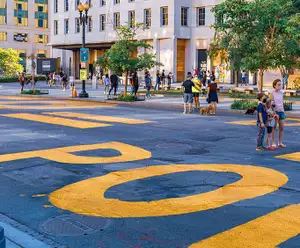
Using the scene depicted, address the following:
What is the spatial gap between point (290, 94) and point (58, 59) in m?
47.2

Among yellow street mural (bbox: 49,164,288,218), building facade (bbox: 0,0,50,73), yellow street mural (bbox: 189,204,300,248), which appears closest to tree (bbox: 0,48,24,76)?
building facade (bbox: 0,0,50,73)

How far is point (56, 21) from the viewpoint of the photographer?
7288 centimetres

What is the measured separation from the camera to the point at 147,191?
8219mm

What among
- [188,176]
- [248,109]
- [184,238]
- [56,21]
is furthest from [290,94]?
[56,21]

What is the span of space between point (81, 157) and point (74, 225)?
187 inches

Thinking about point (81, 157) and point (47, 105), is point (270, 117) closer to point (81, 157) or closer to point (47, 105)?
point (81, 157)

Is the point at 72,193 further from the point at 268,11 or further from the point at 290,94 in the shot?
the point at 290,94

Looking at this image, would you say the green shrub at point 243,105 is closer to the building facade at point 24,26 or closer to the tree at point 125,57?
the tree at point 125,57

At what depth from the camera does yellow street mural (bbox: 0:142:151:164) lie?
10.9 m

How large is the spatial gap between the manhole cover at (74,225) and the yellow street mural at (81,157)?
3.87 m

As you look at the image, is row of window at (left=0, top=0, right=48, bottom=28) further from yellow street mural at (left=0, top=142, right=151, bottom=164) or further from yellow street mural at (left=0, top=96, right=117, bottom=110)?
yellow street mural at (left=0, top=142, right=151, bottom=164)

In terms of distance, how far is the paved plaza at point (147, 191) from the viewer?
6.08 metres

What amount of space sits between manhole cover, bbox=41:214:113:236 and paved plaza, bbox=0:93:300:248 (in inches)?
0.5

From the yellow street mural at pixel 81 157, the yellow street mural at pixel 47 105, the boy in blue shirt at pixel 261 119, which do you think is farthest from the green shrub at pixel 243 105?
the yellow street mural at pixel 81 157
